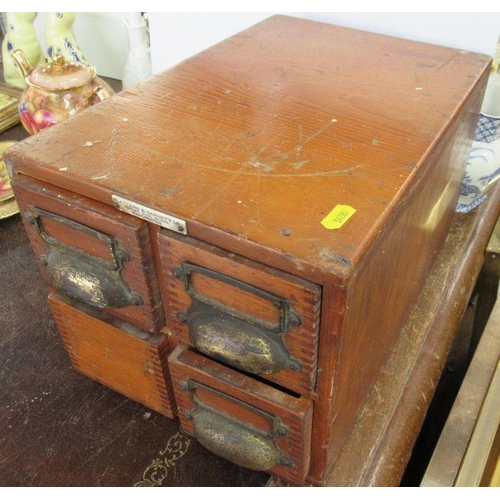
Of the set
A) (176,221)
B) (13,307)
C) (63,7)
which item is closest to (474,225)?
(176,221)

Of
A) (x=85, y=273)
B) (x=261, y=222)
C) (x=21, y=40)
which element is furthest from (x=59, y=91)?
(x=261, y=222)

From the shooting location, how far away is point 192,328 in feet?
1.81

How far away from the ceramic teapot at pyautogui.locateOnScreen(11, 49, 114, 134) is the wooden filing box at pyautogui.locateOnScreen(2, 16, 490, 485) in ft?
0.94

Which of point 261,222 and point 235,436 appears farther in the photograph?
point 235,436

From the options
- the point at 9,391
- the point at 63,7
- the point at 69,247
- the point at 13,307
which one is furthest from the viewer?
the point at 63,7

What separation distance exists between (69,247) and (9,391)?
0.27m

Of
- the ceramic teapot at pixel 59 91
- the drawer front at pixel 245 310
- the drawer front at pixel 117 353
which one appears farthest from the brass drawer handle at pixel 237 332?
the ceramic teapot at pixel 59 91

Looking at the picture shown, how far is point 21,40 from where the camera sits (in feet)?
3.93

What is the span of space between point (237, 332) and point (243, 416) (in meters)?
0.12

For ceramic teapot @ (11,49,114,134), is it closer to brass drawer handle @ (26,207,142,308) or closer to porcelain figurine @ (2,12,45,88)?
porcelain figurine @ (2,12,45,88)

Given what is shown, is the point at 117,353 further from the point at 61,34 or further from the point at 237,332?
the point at 61,34

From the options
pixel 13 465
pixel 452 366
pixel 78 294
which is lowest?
pixel 452 366

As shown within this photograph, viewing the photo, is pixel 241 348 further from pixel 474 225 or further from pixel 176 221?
pixel 474 225

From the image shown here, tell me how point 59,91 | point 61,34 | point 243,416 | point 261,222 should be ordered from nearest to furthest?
point 261,222 < point 243,416 < point 59,91 < point 61,34
